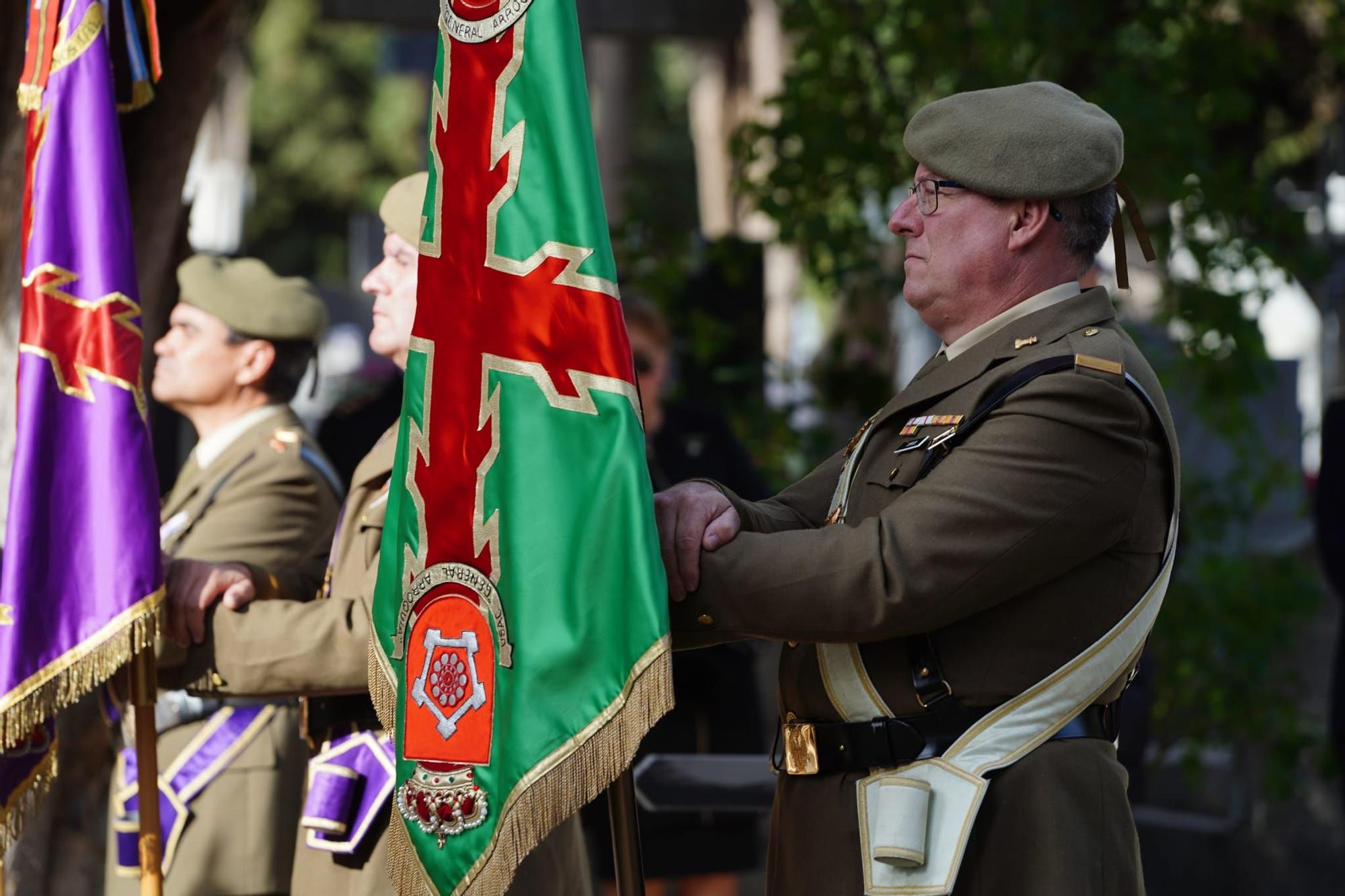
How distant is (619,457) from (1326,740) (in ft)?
17.9

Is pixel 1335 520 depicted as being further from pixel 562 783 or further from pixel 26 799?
pixel 26 799

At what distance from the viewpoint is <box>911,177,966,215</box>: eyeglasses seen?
254cm

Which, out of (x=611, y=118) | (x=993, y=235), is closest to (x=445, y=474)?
(x=993, y=235)

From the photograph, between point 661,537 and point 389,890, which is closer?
point 661,537

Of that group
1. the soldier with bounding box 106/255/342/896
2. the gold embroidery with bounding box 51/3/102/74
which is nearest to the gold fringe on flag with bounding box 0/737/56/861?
the soldier with bounding box 106/255/342/896

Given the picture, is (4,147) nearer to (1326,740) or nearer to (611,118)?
(1326,740)

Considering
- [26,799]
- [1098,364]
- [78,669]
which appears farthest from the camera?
[26,799]

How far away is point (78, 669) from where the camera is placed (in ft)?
10.1

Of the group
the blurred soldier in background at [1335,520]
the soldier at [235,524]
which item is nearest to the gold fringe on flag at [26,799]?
the soldier at [235,524]

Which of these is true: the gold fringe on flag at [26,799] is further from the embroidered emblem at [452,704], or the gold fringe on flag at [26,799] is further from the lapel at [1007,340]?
the lapel at [1007,340]

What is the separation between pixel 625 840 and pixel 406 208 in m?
1.41

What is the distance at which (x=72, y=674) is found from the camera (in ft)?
10.1

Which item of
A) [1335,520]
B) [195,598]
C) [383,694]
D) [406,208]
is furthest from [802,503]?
[1335,520]

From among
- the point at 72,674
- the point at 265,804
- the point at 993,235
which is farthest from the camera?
the point at 265,804
